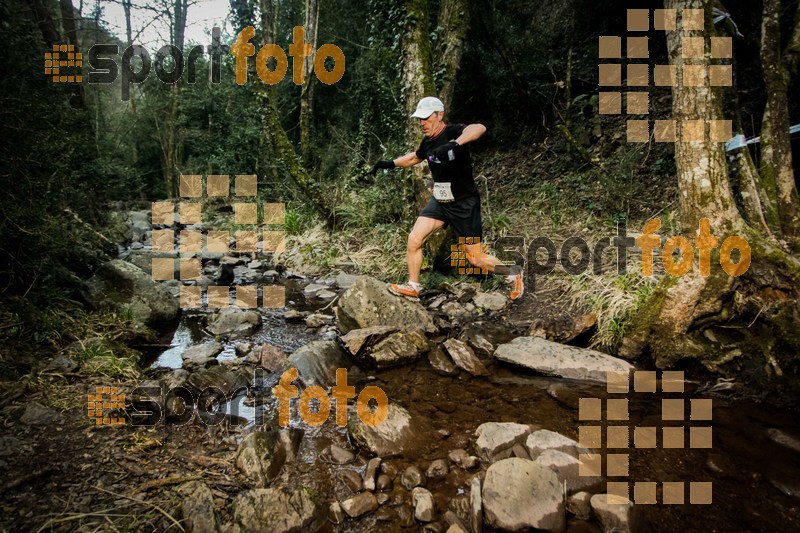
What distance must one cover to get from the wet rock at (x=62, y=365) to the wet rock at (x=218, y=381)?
2.55ft

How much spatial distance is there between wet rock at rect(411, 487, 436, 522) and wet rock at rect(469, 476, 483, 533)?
19 cm

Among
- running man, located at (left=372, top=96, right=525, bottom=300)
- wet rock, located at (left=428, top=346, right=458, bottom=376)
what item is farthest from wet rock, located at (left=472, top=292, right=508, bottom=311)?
wet rock, located at (left=428, top=346, right=458, bottom=376)

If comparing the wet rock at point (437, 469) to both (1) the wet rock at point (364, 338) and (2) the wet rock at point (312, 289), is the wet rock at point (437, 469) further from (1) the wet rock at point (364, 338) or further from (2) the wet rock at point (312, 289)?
(2) the wet rock at point (312, 289)

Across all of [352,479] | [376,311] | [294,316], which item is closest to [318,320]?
[294,316]

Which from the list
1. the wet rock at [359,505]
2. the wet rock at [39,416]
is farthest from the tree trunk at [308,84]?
the wet rock at [359,505]

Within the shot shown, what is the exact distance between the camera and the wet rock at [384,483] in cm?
207

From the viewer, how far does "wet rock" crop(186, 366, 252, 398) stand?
9.14 feet

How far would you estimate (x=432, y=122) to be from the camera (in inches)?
157

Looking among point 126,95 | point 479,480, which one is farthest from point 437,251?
point 126,95

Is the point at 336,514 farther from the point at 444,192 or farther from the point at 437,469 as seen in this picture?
the point at 444,192

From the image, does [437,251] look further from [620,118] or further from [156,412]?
[620,118]

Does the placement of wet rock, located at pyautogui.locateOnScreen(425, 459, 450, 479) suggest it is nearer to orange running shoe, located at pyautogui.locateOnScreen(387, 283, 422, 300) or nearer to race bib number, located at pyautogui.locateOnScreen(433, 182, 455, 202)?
orange running shoe, located at pyautogui.locateOnScreen(387, 283, 422, 300)

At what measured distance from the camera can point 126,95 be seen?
569 inches

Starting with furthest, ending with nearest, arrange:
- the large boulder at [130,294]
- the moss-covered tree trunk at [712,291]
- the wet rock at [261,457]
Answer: the large boulder at [130,294], the moss-covered tree trunk at [712,291], the wet rock at [261,457]
